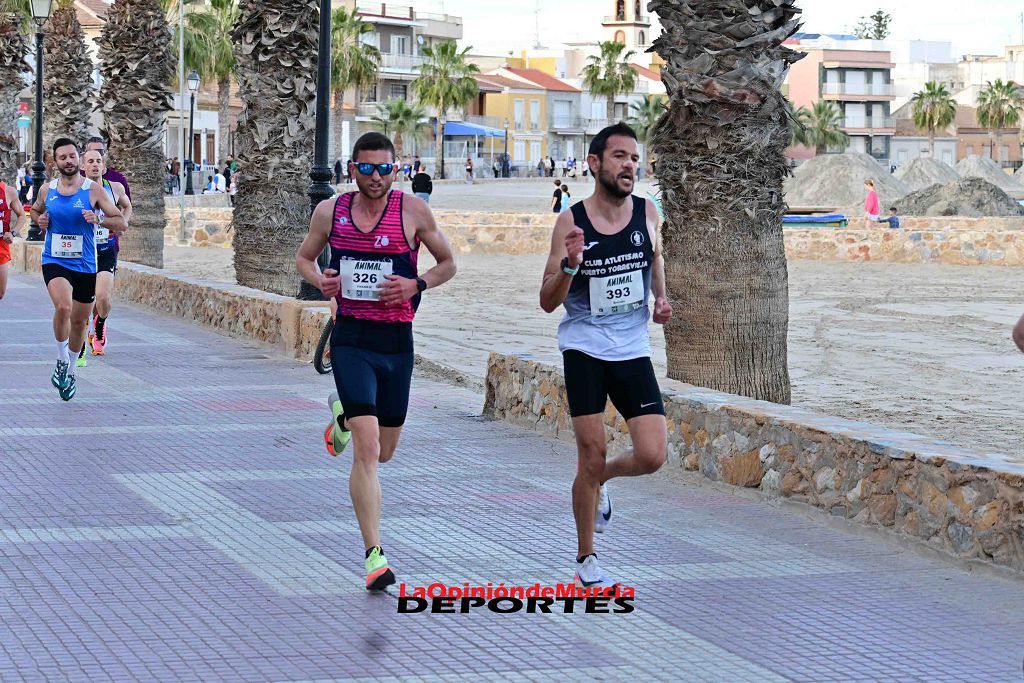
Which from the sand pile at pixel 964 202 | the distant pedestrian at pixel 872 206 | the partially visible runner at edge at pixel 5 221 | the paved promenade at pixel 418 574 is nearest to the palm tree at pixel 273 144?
the partially visible runner at edge at pixel 5 221

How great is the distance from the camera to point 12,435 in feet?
32.6

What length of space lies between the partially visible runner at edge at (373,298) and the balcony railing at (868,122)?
111m

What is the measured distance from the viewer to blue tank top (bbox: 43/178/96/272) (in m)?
11.9

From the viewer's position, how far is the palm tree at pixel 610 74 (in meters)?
117

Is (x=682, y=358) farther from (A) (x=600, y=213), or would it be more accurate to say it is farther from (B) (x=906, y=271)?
(B) (x=906, y=271)

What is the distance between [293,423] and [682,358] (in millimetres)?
2594

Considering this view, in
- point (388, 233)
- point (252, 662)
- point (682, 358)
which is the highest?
point (388, 233)

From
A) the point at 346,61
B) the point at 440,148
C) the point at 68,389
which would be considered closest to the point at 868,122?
the point at 440,148

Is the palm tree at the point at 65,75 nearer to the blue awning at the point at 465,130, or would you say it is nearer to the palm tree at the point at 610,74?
the blue awning at the point at 465,130

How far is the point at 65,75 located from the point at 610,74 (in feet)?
277

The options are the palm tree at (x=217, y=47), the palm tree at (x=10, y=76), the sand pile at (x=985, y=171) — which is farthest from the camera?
the sand pile at (x=985, y=171)

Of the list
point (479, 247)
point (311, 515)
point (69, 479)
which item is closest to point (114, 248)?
point (69, 479)

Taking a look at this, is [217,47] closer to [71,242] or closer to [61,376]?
[71,242]

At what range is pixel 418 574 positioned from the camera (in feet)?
21.4
